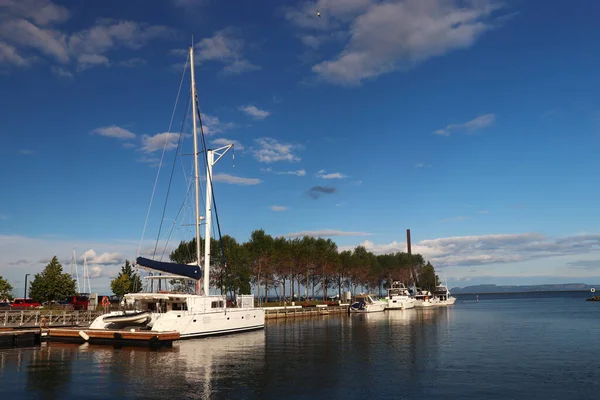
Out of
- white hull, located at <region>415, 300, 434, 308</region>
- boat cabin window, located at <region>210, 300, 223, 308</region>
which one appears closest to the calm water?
boat cabin window, located at <region>210, 300, 223, 308</region>

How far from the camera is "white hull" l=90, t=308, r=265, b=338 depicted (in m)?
41.9

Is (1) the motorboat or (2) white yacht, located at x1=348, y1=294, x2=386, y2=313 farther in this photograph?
(2) white yacht, located at x1=348, y1=294, x2=386, y2=313

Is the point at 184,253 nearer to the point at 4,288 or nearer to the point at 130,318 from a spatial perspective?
A: the point at 4,288

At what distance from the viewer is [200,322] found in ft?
147

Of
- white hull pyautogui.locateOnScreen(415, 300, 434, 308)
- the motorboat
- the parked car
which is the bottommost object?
white hull pyautogui.locateOnScreen(415, 300, 434, 308)

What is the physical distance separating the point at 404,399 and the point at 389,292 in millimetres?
105636

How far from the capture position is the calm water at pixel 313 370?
22.7m

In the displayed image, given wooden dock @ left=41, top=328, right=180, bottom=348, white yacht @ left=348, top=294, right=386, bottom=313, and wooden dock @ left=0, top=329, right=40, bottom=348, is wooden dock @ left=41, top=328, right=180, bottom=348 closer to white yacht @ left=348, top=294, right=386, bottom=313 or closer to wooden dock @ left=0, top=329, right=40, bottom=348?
wooden dock @ left=0, top=329, right=40, bottom=348

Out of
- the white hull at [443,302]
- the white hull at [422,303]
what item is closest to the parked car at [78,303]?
the white hull at [422,303]

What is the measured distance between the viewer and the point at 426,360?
32.2 meters

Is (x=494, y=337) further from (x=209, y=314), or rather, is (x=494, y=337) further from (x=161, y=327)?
(x=161, y=327)

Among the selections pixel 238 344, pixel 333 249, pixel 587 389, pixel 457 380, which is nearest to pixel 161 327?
pixel 238 344

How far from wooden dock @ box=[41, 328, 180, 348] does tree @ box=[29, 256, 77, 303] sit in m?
28.8

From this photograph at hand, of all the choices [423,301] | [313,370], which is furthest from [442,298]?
[313,370]
